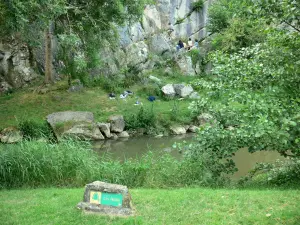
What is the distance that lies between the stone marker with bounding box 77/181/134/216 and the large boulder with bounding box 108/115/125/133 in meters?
11.0

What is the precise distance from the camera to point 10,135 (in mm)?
13516

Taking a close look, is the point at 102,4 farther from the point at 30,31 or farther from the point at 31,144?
the point at 31,144

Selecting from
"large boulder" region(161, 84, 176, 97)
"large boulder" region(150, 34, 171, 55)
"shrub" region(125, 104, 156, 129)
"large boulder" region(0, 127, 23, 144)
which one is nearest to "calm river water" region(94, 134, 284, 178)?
"shrub" region(125, 104, 156, 129)

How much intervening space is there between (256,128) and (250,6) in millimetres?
1786

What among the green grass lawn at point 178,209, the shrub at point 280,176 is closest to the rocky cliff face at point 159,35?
the shrub at point 280,176

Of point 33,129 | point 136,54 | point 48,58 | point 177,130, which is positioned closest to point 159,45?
point 136,54

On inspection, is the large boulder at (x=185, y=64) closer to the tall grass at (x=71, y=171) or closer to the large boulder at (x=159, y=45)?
the large boulder at (x=159, y=45)

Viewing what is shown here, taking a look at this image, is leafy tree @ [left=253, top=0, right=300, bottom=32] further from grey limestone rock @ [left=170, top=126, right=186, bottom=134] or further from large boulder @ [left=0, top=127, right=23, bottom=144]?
grey limestone rock @ [left=170, top=126, right=186, bottom=134]

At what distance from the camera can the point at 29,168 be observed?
23.0 feet

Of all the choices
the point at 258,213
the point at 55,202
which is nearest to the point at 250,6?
the point at 258,213

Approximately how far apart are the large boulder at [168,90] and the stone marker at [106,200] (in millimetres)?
15296

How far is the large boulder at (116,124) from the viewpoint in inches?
617

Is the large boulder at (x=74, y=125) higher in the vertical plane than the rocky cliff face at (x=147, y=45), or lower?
lower

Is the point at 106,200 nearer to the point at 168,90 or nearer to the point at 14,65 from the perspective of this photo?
the point at 168,90
